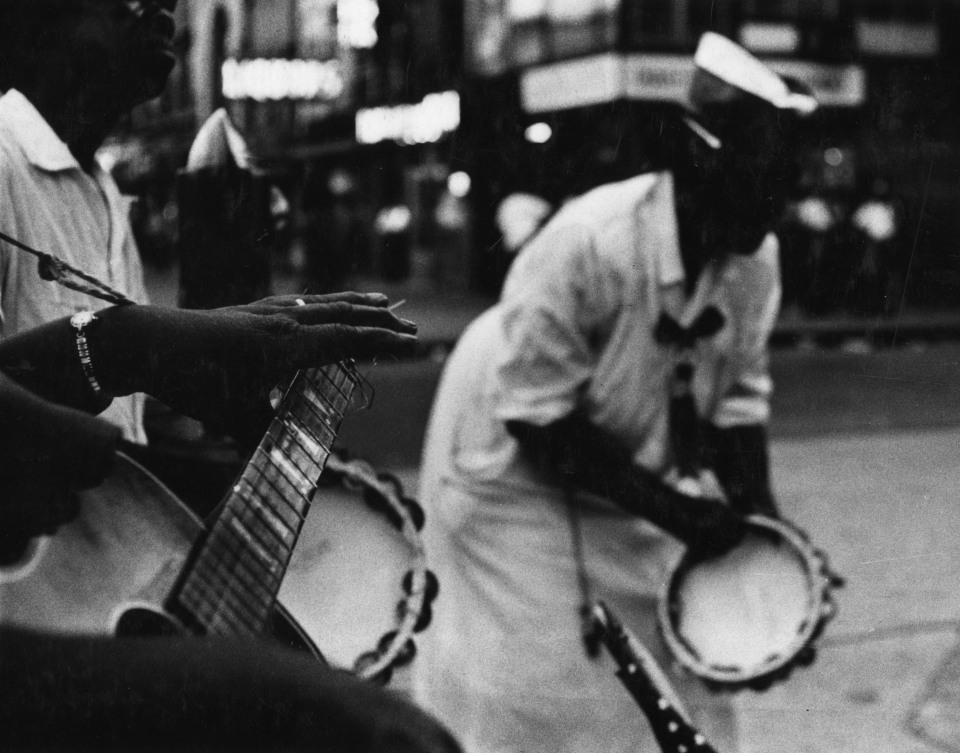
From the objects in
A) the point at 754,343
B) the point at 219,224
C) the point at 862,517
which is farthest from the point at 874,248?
the point at 219,224

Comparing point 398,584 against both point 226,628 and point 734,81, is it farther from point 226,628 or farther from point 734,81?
point 734,81

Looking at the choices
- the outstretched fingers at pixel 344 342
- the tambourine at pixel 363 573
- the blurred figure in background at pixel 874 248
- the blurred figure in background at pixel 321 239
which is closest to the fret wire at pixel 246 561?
the outstretched fingers at pixel 344 342

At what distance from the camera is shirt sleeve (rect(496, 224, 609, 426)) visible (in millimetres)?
2457

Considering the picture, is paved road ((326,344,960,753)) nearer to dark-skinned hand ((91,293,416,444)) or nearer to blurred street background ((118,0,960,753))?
blurred street background ((118,0,960,753))

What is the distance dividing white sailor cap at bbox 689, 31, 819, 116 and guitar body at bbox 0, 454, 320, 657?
1593mm

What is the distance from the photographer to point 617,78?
1930cm

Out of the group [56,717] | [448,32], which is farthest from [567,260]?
[448,32]

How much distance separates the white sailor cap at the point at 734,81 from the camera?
2381mm

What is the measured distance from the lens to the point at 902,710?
152 inches

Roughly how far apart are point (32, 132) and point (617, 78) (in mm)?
18496

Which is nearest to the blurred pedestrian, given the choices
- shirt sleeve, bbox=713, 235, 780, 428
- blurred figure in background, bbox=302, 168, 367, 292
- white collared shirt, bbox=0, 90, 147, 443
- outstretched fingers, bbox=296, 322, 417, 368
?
outstretched fingers, bbox=296, 322, 417, 368

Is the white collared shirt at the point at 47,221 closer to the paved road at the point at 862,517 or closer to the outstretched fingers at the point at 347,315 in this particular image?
the outstretched fingers at the point at 347,315

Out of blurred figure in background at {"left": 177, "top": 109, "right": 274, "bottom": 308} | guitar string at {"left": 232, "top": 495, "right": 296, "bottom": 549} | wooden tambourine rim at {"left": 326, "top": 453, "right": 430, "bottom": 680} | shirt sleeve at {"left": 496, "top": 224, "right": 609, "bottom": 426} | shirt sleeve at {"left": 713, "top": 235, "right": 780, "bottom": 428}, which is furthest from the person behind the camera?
shirt sleeve at {"left": 713, "top": 235, "right": 780, "bottom": 428}

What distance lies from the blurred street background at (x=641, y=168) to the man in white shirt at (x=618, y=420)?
0.23 metres
